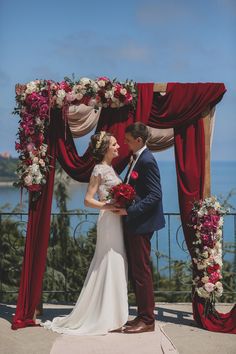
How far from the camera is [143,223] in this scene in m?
4.70

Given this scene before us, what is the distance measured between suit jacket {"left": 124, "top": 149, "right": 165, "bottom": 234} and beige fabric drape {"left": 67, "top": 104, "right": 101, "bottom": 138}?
2.59 feet

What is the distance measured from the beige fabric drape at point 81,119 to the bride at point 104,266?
0.40m

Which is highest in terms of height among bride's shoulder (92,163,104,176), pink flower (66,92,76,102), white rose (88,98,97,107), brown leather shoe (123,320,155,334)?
pink flower (66,92,76,102)

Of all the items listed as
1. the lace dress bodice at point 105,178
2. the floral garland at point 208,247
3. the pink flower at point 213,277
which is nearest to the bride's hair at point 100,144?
the lace dress bodice at point 105,178

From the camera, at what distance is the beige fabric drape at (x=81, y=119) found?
5.23 metres

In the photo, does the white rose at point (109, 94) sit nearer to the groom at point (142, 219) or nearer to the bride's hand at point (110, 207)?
the groom at point (142, 219)

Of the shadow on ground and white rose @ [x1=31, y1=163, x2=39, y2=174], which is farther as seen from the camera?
the shadow on ground

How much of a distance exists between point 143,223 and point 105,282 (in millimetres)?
661

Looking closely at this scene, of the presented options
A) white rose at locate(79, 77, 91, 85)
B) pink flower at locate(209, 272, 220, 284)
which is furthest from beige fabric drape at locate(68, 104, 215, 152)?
pink flower at locate(209, 272, 220, 284)

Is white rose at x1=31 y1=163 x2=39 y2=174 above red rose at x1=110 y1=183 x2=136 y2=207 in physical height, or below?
above

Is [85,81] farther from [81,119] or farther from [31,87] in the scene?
[31,87]

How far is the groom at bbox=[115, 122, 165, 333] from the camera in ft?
15.3

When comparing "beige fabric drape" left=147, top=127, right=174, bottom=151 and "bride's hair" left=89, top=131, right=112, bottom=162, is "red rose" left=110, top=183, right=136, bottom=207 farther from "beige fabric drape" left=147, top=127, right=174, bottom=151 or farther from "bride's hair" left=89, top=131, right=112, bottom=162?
"beige fabric drape" left=147, top=127, right=174, bottom=151

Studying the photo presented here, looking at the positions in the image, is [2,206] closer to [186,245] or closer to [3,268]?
[3,268]
